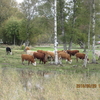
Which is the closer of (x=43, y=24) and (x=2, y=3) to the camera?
(x=43, y=24)

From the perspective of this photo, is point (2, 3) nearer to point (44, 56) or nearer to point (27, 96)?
point (44, 56)

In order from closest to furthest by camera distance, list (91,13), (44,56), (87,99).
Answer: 1. (87,99)
2. (91,13)
3. (44,56)

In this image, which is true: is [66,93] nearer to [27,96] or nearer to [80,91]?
[80,91]

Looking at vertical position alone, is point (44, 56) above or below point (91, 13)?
below

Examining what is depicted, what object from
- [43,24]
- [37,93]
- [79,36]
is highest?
[43,24]

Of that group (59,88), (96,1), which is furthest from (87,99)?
(96,1)

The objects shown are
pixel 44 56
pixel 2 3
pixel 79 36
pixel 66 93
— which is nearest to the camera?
pixel 66 93

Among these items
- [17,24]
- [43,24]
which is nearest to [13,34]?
[17,24]

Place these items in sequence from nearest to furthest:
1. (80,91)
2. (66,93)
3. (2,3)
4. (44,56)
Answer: (66,93) < (80,91) < (44,56) < (2,3)

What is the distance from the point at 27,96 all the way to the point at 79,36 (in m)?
15.2

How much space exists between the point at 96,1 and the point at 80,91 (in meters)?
11.8

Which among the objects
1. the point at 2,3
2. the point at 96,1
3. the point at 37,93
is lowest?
the point at 37,93

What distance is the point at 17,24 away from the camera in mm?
47781

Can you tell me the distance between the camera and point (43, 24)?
1995cm
